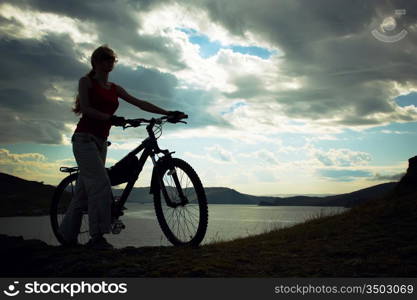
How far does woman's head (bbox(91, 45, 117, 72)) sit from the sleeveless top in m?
0.27

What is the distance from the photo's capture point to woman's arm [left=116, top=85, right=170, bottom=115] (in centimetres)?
643

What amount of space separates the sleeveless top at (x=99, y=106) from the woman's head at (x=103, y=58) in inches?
10.8

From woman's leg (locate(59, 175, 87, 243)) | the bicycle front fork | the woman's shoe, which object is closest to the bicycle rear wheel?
woman's leg (locate(59, 175, 87, 243))

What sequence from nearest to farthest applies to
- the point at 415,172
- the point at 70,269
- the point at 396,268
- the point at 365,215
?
the point at 396,268, the point at 70,269, the point at 365,215, the point at 415,172

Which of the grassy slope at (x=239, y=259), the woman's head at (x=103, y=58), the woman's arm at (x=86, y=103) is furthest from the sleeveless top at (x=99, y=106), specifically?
the grassy slope at (x=239, y=259)

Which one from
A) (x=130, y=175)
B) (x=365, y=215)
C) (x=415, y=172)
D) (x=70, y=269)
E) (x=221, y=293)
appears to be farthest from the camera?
(x=415, y=172)

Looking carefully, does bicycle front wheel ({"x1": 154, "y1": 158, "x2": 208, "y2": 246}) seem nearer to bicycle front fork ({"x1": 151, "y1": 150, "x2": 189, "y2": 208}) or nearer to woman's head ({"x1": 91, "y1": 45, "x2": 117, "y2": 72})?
bicycle front fork ({"x1": 151, "y1": 150, "x2": 189, "y2": 208})

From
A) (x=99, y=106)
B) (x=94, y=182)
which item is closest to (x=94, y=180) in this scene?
(x=94, y=182)

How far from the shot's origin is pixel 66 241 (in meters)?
6.82

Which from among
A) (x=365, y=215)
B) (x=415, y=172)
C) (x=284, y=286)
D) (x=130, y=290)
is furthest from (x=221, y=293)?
(x=415, y=172)

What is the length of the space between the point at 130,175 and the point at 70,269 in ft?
6.59

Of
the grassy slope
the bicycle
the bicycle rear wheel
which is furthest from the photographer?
the bicycle rear wheel

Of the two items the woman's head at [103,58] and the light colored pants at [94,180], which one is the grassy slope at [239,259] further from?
the woman's head at [103,58]

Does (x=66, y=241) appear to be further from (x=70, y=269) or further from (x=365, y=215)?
(x=365, y=215)
